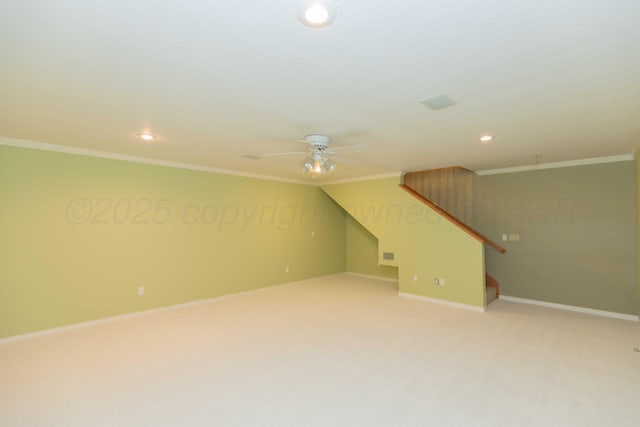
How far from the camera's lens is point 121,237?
14.3ft

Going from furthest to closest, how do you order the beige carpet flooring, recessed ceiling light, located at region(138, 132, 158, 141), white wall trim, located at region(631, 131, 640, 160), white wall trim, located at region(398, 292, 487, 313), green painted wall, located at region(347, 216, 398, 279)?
green painted wall, located at region(347, 216, 398, 279) → white wall trim, located at region(398, 292, 487, 313) → white wall trim, located at region(631, 131, 640, 160) → recessed ceiling light, located at region(138, 132, 158, 141) → the beige carpet flooring

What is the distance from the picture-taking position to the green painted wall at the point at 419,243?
490 cm

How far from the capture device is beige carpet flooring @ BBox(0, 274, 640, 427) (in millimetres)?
2195

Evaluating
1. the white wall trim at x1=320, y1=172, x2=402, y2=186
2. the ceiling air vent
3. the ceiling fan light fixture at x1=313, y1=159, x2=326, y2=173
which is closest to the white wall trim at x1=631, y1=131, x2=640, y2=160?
the ceiling air vent

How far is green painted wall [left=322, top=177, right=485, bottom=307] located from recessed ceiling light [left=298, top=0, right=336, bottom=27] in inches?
178

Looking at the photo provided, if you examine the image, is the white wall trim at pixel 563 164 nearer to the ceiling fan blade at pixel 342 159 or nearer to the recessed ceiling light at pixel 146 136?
the ceiling fan blade at pixel 342 159

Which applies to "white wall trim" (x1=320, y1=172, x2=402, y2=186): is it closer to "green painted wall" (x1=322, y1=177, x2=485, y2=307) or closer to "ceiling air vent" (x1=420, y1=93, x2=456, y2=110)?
"green painted wall" (x1=322, y1=177, x2=485, y2=307)

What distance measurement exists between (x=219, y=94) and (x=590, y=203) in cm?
584

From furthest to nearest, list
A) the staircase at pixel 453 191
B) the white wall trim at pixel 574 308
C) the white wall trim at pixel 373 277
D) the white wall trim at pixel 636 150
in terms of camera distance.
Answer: the white wall trim at pixel 373 277 → the staircase at pixel 453 191 → the white wall trim at pixel 574 308 → the white wall trim at pixel 636 150

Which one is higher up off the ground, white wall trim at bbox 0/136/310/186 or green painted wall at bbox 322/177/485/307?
white wall trim at bbox 0/136/310/186

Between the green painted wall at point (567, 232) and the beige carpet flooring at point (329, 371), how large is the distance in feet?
1.85

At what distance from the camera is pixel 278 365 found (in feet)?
9.65

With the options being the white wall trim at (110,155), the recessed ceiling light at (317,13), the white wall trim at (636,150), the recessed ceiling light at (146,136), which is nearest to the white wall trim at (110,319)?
the white wall trim at (110,155)

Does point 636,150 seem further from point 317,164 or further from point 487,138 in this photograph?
point 317,164
